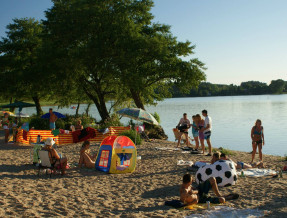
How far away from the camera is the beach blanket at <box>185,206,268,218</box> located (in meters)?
5.69

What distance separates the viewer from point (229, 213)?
19.1 ft

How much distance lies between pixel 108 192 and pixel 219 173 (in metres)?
2.79

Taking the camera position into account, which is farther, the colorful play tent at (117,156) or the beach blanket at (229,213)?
the colorful play tent at (117,156)

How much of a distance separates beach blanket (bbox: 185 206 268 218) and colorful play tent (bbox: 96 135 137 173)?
396 centimetres

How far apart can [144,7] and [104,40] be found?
4.15m

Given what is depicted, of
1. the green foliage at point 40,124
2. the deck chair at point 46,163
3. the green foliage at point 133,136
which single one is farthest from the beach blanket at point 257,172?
the green foliage at point 40,124

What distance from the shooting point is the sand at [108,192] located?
5.91 metres

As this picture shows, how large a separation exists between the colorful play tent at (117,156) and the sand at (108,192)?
11.3 inches

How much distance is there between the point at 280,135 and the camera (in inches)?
1098

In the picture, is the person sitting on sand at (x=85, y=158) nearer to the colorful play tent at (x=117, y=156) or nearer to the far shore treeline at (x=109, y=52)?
the colorful play tent at (x=117, y=156)

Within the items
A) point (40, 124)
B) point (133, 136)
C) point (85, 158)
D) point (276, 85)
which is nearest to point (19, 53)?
point (40, 124)

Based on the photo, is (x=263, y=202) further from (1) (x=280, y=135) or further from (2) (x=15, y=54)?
(2) (x=15, y=54)

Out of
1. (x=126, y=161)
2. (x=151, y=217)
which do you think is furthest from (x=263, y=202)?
(x=126, y=161)

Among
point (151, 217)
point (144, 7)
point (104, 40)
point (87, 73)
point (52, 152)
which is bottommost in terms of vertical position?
point (151, 217)
